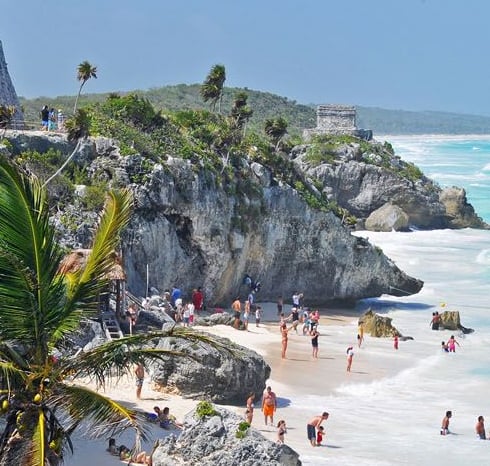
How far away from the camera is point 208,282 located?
30.5 meters

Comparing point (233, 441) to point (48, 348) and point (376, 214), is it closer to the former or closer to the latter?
point (48, 348)

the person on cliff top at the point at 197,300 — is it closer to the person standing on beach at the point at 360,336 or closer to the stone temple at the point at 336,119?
the person standing on beach at the point at 360,336

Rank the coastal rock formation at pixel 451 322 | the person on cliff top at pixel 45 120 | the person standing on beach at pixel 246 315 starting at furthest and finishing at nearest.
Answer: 1. the coastal rock formation at pixel 451 322
2. the person on cliff top at pixel 45 120
3. the person standing on beach at pixel 246 315

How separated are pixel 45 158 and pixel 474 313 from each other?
612 inches

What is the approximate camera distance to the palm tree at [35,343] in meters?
9.50

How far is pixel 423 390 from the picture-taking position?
76.6 feet

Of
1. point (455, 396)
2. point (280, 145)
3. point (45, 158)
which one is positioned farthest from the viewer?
point (280, 145)

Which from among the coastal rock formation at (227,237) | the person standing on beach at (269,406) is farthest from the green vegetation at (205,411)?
the coastal rock formation at (227,237)

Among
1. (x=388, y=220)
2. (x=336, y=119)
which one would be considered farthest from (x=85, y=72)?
(x=336, y=119)

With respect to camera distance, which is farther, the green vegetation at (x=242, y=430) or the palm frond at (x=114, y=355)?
the green vegetation at (x=242, y=430)

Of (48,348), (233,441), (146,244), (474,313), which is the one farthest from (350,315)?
(48,348)

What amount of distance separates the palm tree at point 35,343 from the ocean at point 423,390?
7.67 m

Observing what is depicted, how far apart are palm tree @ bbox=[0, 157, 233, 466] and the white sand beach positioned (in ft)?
15.4

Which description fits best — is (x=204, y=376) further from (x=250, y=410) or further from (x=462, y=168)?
(x=462, y=168)
